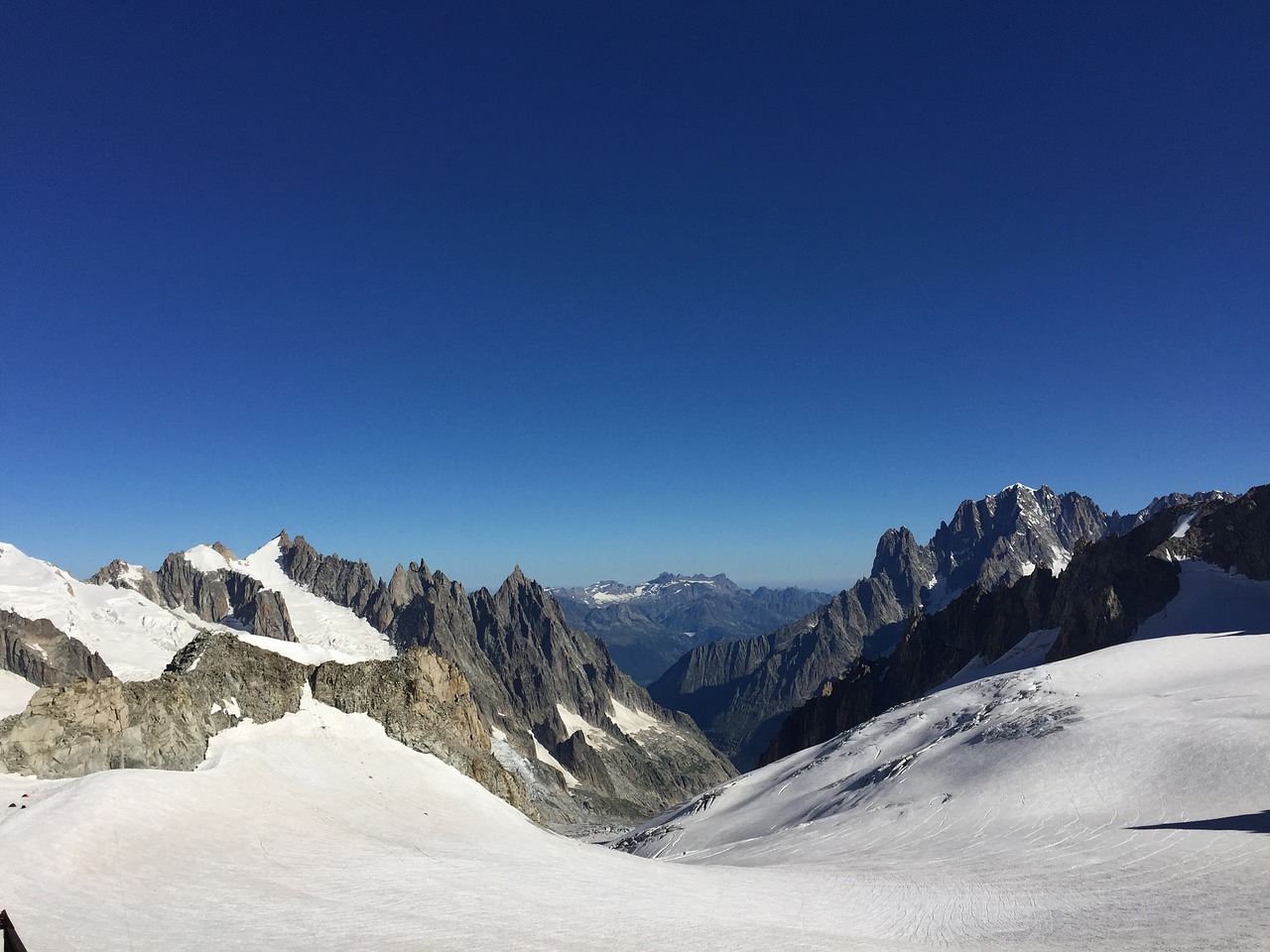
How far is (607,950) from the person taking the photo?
14.1 metres

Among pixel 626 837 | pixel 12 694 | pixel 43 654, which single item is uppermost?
pixel 43 654

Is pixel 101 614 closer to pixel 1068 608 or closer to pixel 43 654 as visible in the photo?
pixel 43 654

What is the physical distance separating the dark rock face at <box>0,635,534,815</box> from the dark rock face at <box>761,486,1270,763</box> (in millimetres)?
78147

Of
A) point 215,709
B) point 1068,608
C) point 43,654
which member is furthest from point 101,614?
point 1068,608

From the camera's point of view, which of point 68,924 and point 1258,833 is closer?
point 68,924

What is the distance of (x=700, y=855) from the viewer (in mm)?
42781

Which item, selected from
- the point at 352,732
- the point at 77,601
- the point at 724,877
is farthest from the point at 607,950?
the point at 77,601

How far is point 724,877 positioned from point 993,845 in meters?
12.4

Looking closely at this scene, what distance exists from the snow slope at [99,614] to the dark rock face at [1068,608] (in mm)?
141193

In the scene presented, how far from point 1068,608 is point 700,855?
3085 inches

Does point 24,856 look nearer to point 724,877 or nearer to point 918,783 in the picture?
point 724,877

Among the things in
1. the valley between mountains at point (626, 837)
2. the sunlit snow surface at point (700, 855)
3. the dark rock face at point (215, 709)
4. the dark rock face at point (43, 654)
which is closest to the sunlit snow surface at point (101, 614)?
the dark rock face at point (43, 654)

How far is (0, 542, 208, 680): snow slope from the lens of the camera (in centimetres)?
14362

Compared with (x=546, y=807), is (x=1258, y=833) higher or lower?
higher
